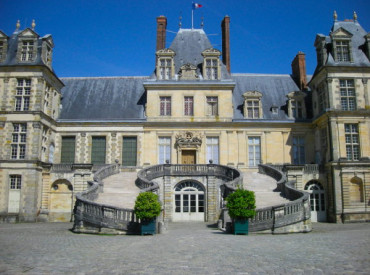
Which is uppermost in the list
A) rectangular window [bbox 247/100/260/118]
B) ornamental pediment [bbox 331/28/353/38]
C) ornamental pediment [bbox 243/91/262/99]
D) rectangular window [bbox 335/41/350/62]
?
ornamental pediment [bbox 331/28/353/38]

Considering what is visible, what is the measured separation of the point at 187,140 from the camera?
86.2 ft

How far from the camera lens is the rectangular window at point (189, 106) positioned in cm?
2698

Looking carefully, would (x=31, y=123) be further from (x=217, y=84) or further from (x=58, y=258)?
(x=58, y=258)

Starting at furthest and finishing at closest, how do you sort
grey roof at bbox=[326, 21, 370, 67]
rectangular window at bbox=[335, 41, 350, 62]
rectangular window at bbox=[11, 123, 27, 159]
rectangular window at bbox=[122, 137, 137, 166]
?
rectangular window at bbox=[122, 137, 137, 166] < rectangular window at bbox=[335, 41, 350, 62] < grey roof at bbox=[326, 21, 370, 67] < rectangular window at bbox=[11, 123, 27, 159]

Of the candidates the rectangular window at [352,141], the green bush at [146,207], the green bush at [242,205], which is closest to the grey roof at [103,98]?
the green bush at [146,207]

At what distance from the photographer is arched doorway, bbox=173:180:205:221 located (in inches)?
891

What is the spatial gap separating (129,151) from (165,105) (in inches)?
167

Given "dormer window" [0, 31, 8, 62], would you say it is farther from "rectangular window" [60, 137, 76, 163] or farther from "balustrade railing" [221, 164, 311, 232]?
"balustrade railing" [221, 164, 311, 232]

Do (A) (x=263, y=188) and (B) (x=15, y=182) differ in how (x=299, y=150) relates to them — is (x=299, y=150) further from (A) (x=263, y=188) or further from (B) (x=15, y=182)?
(B) (x=15, y=182)

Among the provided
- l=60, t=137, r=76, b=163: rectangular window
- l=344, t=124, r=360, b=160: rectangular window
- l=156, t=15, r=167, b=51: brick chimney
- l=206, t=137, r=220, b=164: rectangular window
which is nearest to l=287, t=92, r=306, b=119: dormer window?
l=344, t=124, r=360, b=160: rectangular window

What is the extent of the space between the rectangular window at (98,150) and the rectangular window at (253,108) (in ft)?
36.0

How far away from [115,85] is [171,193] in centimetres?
1189

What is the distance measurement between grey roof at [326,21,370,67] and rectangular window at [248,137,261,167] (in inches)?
283

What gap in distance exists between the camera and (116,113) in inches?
1093
